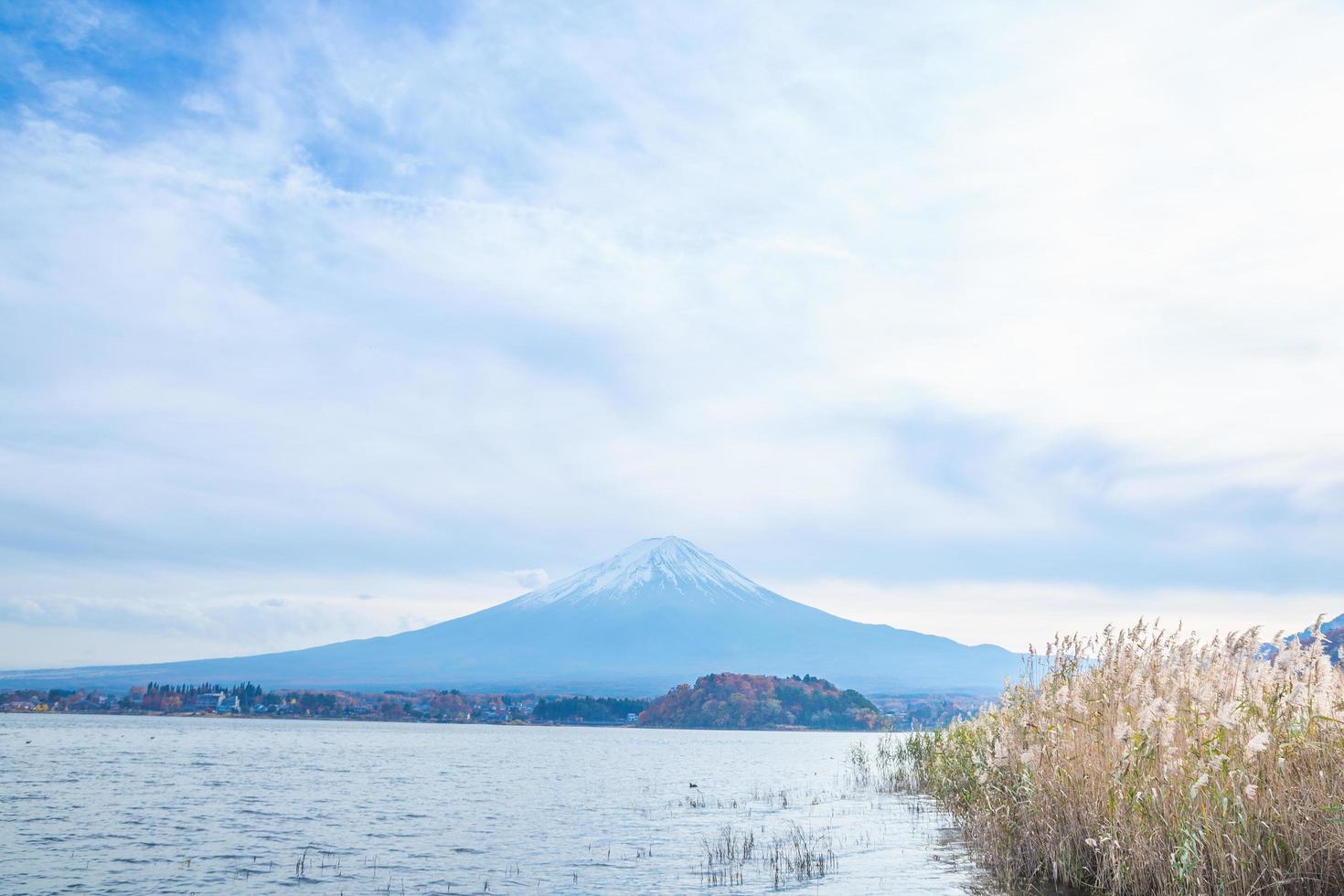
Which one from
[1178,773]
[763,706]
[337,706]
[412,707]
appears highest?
[1178,773]

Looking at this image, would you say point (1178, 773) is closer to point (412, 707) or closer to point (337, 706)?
point (337, 706)

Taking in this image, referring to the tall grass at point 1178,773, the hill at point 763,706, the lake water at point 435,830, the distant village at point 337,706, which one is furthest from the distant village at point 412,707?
the tall grass at point 1178,773

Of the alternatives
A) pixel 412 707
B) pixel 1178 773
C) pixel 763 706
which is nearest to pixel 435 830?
pixel 1178 773

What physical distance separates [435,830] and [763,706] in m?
116

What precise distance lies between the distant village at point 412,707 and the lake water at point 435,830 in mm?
98782

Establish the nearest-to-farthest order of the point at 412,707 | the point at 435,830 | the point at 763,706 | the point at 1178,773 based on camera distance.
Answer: the point at 1178,773, the point at 435,830, the point at 763,706, the point at 412,707

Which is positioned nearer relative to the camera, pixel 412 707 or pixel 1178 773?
pixel 1178 773

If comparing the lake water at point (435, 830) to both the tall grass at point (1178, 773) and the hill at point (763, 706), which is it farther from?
the hill at point (763, 706)

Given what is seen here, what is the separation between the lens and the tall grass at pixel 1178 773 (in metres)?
7.73

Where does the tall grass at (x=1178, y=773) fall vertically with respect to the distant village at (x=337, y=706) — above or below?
above

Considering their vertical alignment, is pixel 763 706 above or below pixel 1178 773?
below

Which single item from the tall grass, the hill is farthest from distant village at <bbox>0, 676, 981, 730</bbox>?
the tall grass

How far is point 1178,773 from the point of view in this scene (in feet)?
28.0

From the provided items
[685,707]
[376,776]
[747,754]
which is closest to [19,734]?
[376,776]
